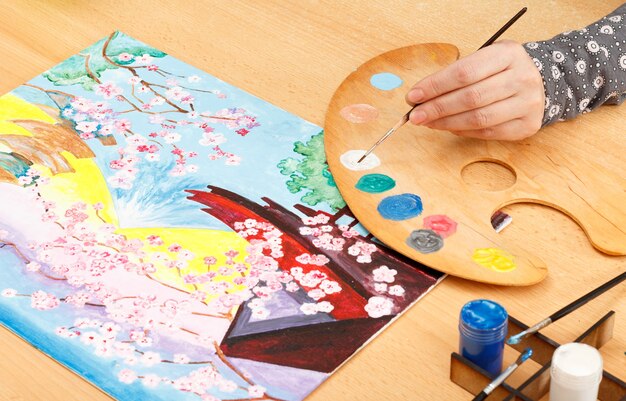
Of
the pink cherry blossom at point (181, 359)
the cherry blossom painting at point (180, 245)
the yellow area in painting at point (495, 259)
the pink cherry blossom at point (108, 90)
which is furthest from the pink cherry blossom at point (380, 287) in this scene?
the pink cherry blossom at point (108, 90)

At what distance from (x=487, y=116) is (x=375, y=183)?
16 centimetres

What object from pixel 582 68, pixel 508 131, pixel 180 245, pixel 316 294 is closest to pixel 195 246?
pixel 180 245

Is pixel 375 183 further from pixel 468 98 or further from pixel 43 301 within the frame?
pixel 43 301

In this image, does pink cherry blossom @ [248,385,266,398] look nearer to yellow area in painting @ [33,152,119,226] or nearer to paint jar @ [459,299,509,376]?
paint jar @ [459,299,509,376]

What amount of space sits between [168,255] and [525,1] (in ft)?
2.41

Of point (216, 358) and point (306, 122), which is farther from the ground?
point (306, 122)

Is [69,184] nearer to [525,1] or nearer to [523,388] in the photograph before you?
[523,388]

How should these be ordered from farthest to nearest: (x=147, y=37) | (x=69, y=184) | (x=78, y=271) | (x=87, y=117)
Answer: (x=147, y=37) → (x=87, y=117) → (x=69, y=184) → (x=78, y=271)

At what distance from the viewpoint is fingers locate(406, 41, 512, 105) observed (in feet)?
3.71

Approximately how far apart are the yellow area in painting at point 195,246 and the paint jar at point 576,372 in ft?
1.18

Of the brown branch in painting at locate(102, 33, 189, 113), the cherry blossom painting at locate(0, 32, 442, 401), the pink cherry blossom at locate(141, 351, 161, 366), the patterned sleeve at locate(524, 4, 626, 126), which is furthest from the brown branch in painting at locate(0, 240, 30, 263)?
the patterned sleeve at locate(524, 4, 626, 126)

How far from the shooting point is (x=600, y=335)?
0.94 metres

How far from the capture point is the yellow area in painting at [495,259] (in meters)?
1.02

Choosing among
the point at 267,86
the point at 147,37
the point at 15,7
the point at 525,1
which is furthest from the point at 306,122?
the point at 15,7
